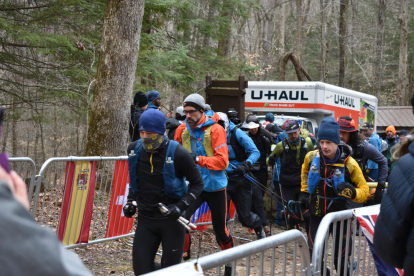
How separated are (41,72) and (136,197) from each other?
8068 millimetres

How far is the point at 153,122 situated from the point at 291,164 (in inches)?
178

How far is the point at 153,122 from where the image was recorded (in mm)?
4230

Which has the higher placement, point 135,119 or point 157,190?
point 135,119

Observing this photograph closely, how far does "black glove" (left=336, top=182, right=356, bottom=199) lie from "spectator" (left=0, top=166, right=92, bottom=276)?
409cm

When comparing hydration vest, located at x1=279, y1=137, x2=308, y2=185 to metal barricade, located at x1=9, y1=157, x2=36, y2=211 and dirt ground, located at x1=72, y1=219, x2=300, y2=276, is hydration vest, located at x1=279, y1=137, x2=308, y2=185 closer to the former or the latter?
dirt ground, located at x1=72, y1=219, x2=300, y2=276

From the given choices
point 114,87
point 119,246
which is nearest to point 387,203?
point 119,246

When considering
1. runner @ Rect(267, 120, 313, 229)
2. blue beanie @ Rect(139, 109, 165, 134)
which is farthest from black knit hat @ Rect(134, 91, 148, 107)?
blue beanie @ Rect(139, 109, 165, 134)

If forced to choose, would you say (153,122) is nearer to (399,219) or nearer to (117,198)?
(399,219)

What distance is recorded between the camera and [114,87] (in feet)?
27.8

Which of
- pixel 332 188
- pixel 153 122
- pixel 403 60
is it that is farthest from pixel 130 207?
pixel 403 60

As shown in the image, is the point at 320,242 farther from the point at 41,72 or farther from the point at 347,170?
the point at 41,72

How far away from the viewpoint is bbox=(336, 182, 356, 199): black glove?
15.0 ft

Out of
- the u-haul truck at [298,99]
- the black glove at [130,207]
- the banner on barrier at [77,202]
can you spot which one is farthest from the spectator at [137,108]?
the u-haul truck at [298,99]

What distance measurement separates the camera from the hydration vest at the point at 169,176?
4215mm
